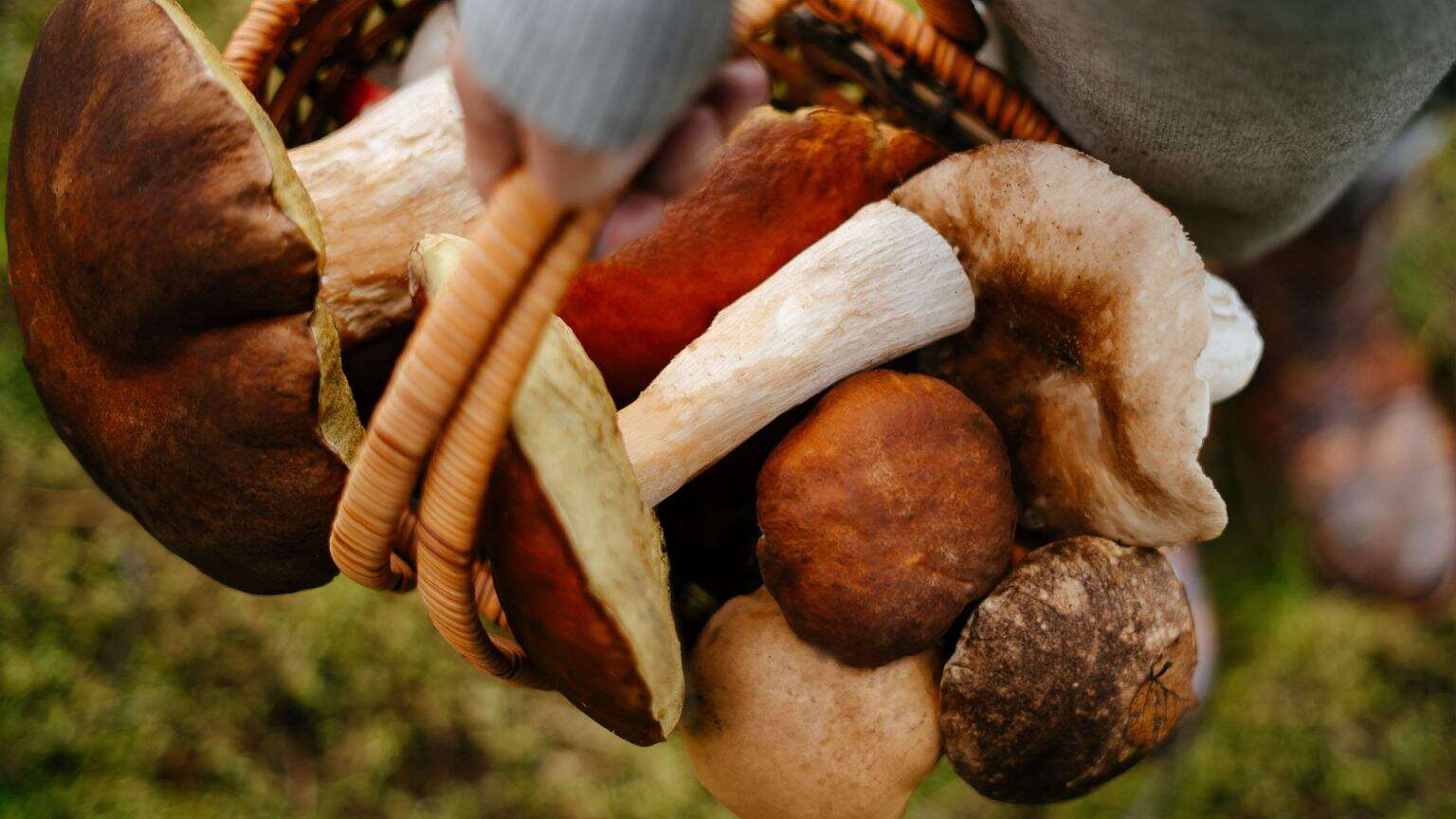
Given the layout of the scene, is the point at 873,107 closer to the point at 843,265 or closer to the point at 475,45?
the point at 843,265

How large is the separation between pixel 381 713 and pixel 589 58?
4.53 feet

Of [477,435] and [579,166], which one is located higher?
[579,166]

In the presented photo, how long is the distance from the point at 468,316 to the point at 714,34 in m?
0.21

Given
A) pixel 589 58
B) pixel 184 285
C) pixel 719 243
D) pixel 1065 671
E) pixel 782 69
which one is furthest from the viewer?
pixel 782 69

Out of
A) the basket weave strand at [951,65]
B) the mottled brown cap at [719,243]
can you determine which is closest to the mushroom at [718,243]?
the mottled brown cap at [719,243]

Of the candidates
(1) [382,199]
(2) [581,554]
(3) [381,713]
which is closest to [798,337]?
(2) [581,554]

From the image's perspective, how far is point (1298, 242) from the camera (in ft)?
5.34

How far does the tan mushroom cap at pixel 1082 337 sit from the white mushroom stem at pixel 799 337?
49mm

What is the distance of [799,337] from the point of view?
0.89 m

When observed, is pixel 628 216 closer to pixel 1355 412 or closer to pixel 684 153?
pixel 684 153

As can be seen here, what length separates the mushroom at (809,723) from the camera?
2.88 ft

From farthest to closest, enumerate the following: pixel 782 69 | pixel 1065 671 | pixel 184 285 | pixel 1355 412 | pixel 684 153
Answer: pixel 1355 412
pixel 782 69
pixel 1065 671
pixel 184 285
pixel 684 153

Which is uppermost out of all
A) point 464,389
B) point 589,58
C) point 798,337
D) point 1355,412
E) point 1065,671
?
point 589,58

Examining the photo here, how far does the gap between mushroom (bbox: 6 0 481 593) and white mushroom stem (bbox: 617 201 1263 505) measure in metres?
0.28
